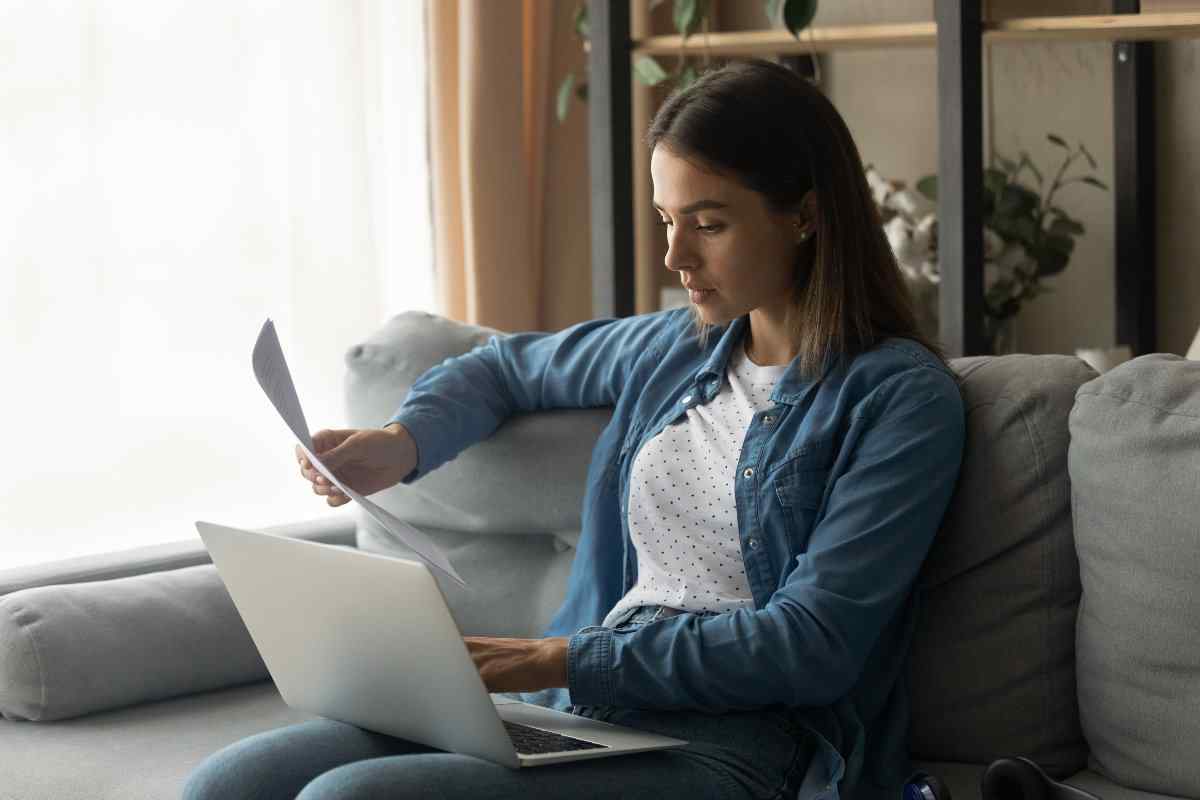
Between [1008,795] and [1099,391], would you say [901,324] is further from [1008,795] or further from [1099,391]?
[1008,795]

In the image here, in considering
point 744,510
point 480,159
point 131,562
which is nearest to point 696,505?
point 744,510

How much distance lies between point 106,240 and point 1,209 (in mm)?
175

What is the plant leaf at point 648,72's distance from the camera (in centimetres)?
255

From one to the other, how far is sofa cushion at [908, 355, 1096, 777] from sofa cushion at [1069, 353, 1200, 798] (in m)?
0.03

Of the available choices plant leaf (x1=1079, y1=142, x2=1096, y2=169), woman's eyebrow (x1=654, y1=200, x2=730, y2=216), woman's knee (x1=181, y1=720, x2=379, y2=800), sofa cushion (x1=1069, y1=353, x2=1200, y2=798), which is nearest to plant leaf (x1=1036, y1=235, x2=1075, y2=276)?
plant leaf (x1=1079, y1=142, x2=1096, y2=169)

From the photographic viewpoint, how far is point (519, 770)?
130 centimetres

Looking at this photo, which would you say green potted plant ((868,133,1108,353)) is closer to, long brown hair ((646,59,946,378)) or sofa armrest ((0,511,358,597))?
long brown hair ((646,59,946,378))

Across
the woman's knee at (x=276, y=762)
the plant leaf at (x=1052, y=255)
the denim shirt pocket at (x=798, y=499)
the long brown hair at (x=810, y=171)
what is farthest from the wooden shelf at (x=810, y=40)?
the woman's knee at (x=276, y=762)

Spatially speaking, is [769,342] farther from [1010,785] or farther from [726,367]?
[1010,785]

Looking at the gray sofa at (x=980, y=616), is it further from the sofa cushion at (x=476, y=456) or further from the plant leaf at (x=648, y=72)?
the plant leaf at (x=648, y=72)

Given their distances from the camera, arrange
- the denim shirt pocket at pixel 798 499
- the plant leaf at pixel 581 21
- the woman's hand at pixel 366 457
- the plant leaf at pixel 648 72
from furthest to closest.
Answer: the plant leaf at pixel 581 21
the plant leaf at pixel 648 72
the woman's hand at pixel 366 457
the denim shirt pocket at pixel 798 499

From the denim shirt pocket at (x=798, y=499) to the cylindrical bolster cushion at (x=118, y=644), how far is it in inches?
30.1

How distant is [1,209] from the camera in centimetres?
226

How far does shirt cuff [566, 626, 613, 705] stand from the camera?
144cm
